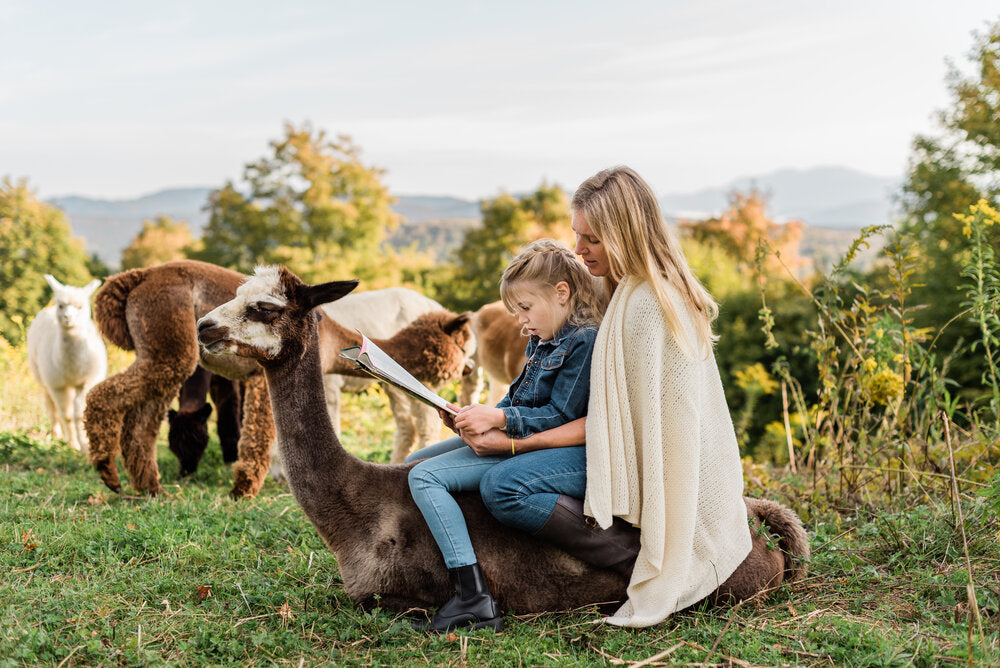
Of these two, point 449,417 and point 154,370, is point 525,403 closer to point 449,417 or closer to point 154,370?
point 449,417

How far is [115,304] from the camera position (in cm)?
655

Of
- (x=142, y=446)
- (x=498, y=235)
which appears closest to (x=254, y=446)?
(x=142, y=446)

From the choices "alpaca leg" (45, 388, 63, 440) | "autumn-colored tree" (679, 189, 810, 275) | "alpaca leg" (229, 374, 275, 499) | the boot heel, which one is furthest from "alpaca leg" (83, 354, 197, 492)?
"autumn-colored tree" (679, 189, 810, 275)

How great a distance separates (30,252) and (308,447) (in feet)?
91.3

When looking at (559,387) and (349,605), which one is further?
(349,605)

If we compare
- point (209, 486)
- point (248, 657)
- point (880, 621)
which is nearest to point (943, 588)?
point (880, 621)

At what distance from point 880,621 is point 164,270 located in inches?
221

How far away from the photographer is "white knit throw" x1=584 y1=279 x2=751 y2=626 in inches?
140

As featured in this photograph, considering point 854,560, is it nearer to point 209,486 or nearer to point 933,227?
point 209,486

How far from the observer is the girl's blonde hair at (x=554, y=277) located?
3.77m

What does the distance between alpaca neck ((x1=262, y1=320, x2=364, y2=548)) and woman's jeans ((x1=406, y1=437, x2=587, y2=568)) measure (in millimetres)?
443

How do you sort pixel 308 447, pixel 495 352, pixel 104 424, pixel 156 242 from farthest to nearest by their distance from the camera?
pixel 156 242, pixel 495 352, pixel 104 424, pixel 308 447

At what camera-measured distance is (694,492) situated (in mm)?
3619

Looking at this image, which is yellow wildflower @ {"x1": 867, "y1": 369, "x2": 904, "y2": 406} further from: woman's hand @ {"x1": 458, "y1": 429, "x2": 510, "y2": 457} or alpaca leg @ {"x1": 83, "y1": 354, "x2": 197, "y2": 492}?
alpaca leg @ {"x1": 83, "y1": 354, "x2": 197, "y2": 492}
